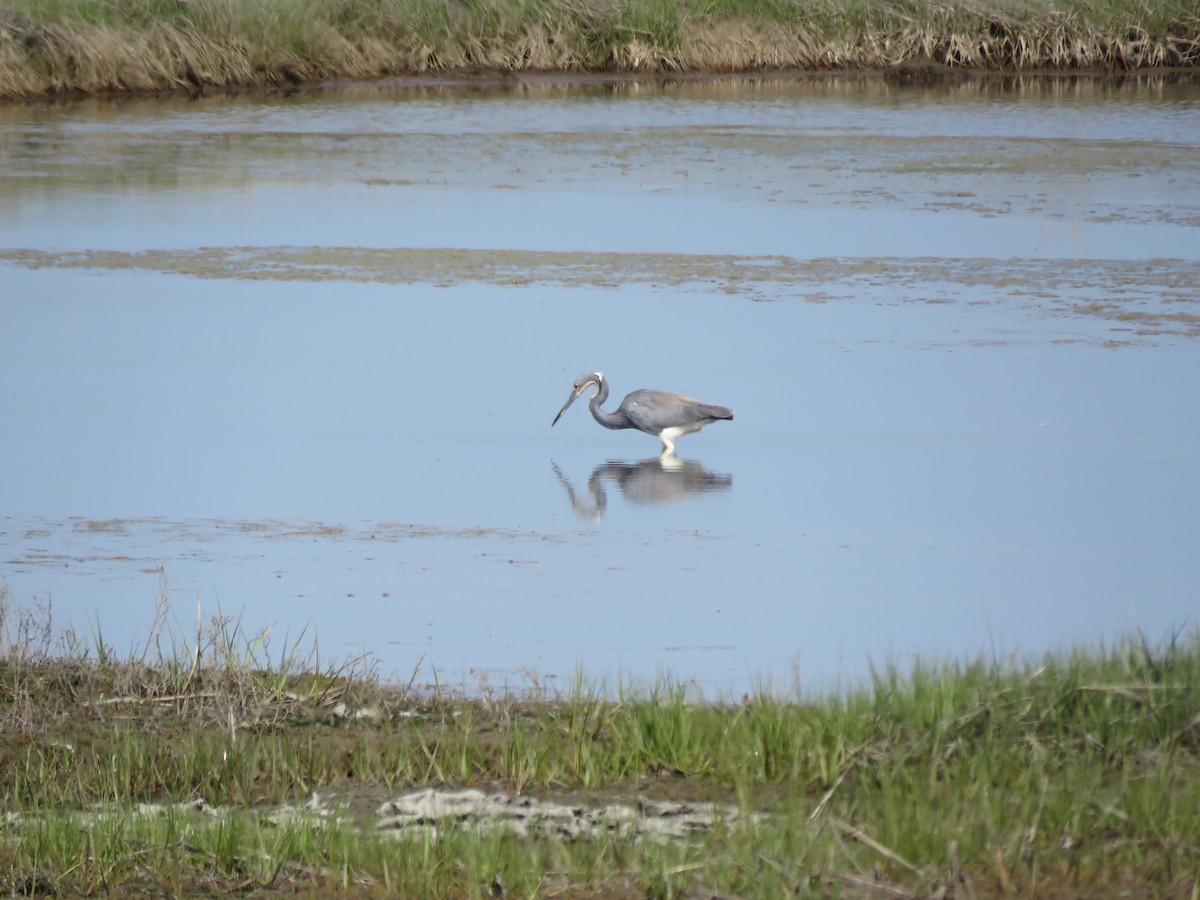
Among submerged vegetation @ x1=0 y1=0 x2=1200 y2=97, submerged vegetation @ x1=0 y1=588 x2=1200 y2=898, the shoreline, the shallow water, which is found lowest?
the shallow water

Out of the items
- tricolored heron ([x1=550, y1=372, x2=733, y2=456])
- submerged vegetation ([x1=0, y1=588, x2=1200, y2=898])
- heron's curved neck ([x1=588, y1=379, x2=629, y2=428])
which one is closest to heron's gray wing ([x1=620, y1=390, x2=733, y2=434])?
tricolored heron ([x1=550, y1=372, x2=733, y2=456])

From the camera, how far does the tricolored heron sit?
8.15 meters

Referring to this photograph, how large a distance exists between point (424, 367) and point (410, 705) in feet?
15.4

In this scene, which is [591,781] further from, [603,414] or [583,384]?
[583,384]

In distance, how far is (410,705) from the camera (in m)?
5.18

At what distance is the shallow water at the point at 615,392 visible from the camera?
6324 millimetres

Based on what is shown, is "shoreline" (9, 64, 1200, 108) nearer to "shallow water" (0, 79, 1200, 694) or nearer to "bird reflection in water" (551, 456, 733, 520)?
"shallow water" (0, 79, 1200, 694)

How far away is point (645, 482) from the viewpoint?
794 cm

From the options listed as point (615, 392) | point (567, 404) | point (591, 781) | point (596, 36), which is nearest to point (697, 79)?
point (596, 36)

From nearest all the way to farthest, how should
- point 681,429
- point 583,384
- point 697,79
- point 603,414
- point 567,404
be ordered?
point 681,429 < point 603,414 < point 583,384 < point 567,404 < point 697,79

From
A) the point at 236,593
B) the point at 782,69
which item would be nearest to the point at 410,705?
the point at 236,593

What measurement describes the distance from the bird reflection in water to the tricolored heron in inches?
5.3

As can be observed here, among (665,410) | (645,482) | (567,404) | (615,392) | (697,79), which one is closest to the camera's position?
(645,482)

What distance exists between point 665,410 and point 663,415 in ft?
0.08
